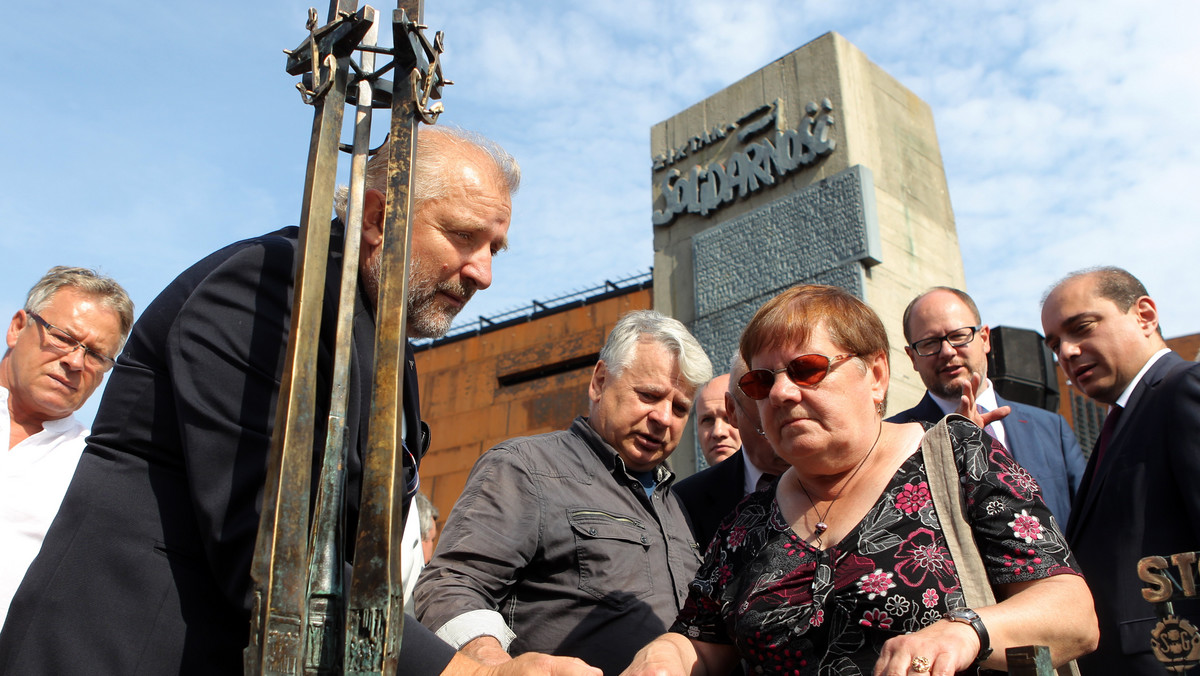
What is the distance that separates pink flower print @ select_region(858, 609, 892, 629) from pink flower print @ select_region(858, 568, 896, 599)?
3 centimetres

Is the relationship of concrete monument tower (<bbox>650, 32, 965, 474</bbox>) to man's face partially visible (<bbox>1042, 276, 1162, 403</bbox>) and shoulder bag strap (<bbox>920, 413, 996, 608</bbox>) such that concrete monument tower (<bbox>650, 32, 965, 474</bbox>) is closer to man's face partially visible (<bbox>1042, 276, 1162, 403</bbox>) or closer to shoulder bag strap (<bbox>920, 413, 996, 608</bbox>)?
man's face partially visible (<bbox>1042, 276, 1162, 403</bbox>)

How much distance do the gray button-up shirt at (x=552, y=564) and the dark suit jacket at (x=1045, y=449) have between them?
3.96ft

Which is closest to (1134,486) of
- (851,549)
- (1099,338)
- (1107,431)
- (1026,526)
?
(1107,431)

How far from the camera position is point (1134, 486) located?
256 cm

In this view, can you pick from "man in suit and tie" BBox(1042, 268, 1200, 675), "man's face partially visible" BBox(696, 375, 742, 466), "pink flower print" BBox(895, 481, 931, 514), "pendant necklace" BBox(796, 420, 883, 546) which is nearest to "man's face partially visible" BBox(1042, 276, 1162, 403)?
"man in suit and tie" BBox(1042, 268, 1200, 675)

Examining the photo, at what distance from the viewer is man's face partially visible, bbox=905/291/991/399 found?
354 centimetres

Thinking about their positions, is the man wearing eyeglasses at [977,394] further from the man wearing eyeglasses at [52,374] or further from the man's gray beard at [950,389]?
the man wearing eyeglasses at [52,374]

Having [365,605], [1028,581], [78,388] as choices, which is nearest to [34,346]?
[78,388]

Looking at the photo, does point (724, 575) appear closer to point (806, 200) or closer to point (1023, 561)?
point (1023, 561)

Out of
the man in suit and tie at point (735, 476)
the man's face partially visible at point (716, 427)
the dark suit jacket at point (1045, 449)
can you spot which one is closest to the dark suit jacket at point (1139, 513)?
the dark suit jacket at point (1045, 449)

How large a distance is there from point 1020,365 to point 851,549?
12.1 ft

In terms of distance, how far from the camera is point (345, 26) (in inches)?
58.7

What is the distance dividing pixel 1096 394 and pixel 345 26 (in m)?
2.68

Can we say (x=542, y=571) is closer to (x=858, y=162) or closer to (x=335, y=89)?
(x=335, y=89)
